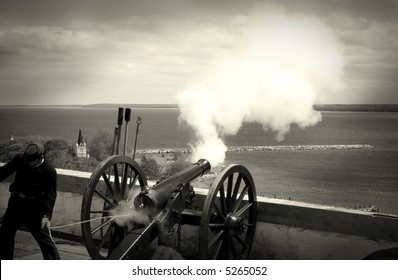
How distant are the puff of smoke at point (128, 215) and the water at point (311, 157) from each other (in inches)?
1984

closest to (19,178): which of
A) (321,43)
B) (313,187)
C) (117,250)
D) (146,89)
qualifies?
(117,250)

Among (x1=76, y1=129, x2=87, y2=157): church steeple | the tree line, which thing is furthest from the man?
(x1=76, y1=129, x2=87, y2=157): church steeple

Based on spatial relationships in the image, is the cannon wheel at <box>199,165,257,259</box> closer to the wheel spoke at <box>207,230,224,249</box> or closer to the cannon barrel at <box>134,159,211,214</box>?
the wheel spoke at <box>207,230,224,249</box>

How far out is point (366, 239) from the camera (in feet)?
10.9

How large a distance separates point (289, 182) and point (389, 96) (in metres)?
77.1

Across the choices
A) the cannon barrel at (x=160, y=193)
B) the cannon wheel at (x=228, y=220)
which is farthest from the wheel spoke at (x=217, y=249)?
the cannon barrel at (x=160, y=193)

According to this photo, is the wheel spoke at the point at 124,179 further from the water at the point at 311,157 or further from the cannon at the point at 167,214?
the water at the point at 311,157

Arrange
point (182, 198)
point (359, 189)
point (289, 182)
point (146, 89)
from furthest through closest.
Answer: point (289, 182), point (359, 189), point (146, 89), point (182, 198)

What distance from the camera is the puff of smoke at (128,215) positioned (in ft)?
10.5

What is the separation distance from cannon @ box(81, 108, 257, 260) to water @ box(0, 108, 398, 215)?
50412 millimetres

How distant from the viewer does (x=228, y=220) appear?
3439mm

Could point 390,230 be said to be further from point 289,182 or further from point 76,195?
point 289,182

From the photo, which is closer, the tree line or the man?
the man

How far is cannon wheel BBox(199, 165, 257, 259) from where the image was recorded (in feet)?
10.0
